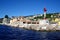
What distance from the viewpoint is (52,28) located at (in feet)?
240

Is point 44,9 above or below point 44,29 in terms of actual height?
above

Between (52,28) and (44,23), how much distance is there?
5.22m

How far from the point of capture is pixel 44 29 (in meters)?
73.6

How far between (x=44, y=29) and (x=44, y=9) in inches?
301

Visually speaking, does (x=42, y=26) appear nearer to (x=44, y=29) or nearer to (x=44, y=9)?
(x=44, y=29)

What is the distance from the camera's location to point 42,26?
248 ft

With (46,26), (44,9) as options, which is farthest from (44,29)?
(44,9)

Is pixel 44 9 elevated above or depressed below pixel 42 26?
above

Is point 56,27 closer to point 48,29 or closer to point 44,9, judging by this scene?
point 48,29

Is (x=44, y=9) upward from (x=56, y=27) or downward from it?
upward

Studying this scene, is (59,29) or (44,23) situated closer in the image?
(59,29)

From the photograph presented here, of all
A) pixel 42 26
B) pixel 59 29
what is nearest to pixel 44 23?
pixel 42 26

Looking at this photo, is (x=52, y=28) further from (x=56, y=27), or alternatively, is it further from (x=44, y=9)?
(x=44, y=9)

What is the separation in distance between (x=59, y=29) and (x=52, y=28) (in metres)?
2.73
